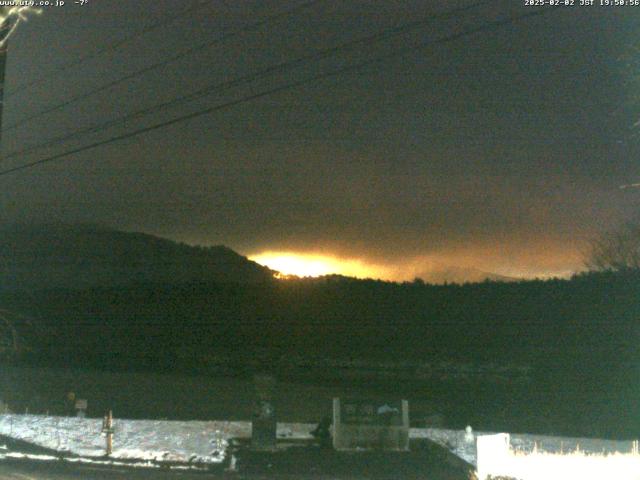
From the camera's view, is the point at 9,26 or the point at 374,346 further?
the point at 374,346

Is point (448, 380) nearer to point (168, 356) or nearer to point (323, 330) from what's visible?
point (323, 330)

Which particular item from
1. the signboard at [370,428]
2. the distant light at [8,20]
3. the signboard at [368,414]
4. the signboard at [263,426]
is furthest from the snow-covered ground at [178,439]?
the distant light at [8,20]

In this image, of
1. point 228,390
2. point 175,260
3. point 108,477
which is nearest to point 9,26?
point 108,477

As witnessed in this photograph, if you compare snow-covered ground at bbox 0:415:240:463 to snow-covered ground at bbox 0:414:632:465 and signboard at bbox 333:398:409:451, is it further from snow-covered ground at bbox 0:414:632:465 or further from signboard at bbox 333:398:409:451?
signboard at bbox 333:398:409:451

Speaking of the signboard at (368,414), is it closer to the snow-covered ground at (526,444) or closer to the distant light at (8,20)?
the snow-covered ground at (526,444)

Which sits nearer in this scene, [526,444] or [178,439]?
[526,444]

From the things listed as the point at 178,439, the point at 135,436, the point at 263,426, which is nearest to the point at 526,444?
the point at 263,426

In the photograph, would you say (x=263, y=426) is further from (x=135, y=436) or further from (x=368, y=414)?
(x=135, y=436)

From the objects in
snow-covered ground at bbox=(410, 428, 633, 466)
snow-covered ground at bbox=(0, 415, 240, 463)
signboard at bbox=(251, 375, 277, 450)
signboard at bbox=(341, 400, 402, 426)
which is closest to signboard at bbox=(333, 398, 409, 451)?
signboard at bbox=(341, 400, 402, 426)
